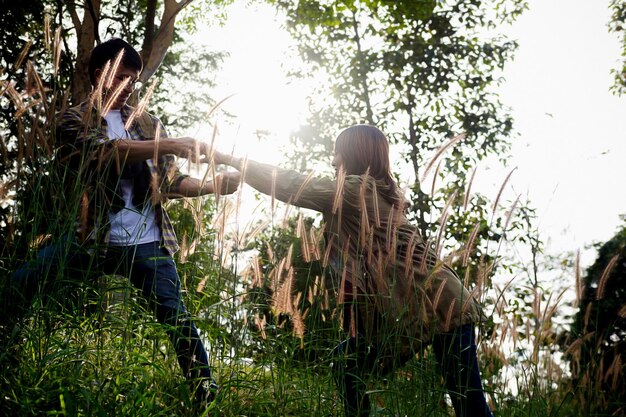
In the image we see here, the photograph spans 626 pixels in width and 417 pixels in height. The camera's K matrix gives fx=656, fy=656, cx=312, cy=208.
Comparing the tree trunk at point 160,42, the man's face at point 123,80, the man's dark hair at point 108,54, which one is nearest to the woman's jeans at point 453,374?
the man's face at point 123,80

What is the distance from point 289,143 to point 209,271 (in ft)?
28.9

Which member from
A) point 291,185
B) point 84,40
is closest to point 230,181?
point 291,185

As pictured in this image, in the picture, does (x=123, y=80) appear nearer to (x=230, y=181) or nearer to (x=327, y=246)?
(x=230, y=181)

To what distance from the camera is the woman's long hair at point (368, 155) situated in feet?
9.64

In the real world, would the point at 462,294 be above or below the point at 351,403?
above

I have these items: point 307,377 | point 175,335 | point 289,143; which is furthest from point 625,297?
point 175,335

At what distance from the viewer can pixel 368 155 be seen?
9.64 feet

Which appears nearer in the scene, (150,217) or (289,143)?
(150,217)

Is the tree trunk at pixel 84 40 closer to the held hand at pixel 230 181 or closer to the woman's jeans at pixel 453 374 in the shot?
the held hand at pixel 230 181

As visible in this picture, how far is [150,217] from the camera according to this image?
8.95ft

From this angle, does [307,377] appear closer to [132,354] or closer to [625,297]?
[132,354]

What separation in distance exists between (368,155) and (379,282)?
2.36 feet

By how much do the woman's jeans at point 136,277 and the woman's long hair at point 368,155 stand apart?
915 mm

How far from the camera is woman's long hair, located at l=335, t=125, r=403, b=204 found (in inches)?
116
